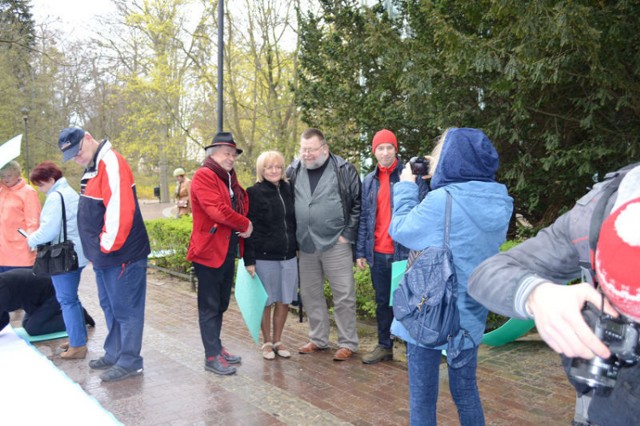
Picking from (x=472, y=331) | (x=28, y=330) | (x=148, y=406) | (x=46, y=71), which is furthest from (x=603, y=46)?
(x=46, y=71)

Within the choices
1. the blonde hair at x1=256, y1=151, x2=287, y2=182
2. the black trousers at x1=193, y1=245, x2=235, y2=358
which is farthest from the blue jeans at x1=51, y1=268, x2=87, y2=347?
the blonde hair at x1=256, y1=151, x2=287, y2=182

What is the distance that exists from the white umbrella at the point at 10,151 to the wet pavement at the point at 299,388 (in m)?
2.05

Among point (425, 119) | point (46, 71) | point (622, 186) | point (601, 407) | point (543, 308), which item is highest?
point (46, 71)

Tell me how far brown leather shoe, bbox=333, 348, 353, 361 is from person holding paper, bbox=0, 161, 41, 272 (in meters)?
3.66

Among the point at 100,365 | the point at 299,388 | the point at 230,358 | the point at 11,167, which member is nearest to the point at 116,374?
the point at 100,365

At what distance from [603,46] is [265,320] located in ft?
12.8

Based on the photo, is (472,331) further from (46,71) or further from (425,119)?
(46,71)

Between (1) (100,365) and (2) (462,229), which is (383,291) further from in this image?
(1) (100,365)

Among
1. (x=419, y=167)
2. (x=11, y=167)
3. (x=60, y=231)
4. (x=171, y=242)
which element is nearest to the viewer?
(x=419, y=167)

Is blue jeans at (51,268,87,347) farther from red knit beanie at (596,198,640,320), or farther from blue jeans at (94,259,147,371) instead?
red knit beanie at (596,198,640,320)

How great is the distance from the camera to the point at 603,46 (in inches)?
173

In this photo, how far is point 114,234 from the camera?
14.7 feet

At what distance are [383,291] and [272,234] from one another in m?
1.19

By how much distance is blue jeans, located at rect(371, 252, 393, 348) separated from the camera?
4938mm
